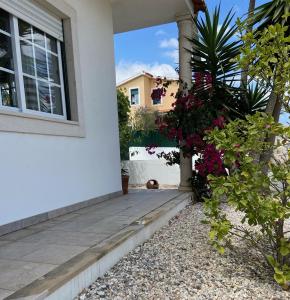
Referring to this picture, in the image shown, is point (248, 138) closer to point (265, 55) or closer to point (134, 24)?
point (265, 55)

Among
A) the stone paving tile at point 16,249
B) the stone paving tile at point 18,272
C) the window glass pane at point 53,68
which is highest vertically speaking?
the window glass pane at point 53,68

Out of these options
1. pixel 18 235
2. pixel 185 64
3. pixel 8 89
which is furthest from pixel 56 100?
pixel 185 64

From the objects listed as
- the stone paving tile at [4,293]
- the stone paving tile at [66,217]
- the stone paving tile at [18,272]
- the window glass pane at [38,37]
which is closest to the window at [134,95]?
the window glass pane at [38,37]

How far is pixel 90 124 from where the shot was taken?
5.50 m

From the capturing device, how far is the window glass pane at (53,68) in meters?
4.83

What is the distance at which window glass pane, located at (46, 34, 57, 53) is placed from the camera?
15.8 feet

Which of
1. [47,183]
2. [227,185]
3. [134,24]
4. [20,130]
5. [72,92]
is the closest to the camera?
[227,185]

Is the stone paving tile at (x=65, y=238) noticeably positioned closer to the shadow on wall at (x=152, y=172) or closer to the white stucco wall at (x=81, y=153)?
the white stucco wall at (x=81, y=153)

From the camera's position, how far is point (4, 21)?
3959 mm

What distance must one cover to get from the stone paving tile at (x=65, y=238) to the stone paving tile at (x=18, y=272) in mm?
557

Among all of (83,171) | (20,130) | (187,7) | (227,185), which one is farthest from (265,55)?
(187,7)

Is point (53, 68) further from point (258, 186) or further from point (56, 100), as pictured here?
point (258, 186)

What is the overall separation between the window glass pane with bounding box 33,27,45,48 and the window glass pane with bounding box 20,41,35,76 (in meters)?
0.18

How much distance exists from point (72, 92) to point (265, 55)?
10.5ft
